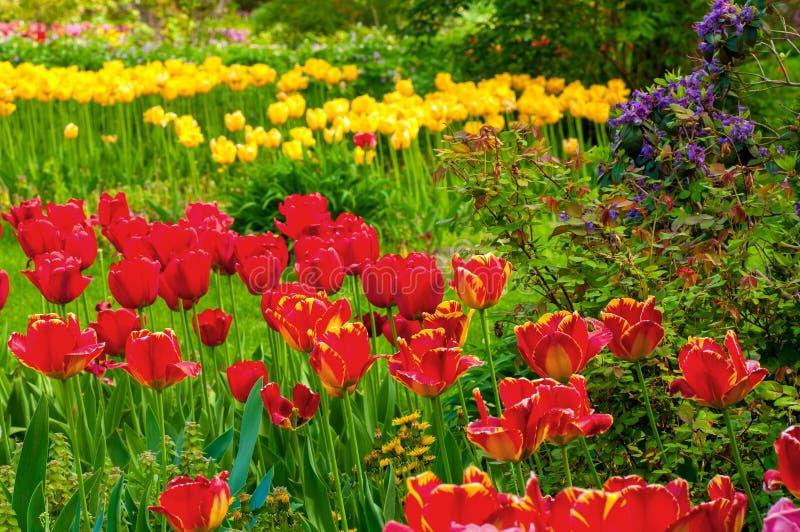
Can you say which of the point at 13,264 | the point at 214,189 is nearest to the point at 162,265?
the point at 13,264

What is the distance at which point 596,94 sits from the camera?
7.49 metres

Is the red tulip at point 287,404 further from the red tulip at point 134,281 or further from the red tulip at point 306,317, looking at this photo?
the red tulip at point 134,281

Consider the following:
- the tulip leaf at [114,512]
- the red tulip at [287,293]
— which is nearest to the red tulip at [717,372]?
the red tulip at [287,293]

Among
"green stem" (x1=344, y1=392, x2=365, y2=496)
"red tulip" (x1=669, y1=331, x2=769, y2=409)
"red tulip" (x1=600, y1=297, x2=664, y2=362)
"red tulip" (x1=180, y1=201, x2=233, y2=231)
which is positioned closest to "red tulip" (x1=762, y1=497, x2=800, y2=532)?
"red tulip" (x1=669, y1=331, x2=769, y2=409)

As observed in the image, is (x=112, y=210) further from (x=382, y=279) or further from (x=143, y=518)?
(x=143, y=518)

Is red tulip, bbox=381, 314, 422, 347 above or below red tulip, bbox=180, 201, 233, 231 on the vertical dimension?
below

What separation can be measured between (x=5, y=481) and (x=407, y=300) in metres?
1.17

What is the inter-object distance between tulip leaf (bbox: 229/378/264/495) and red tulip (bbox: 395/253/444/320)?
16.5 inches

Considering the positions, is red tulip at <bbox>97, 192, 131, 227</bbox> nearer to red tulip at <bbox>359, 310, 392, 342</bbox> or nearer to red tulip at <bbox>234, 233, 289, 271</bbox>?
red tulip at <bbox>234, 233, 289, 271</bbox>

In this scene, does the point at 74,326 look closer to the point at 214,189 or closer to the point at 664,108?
the point at 664,108

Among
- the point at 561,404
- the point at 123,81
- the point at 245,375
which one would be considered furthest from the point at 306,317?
the point at 123,81

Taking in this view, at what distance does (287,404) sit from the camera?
227cm

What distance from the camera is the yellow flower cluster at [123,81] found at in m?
7.45

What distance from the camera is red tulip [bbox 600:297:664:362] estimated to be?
75.1 inches
